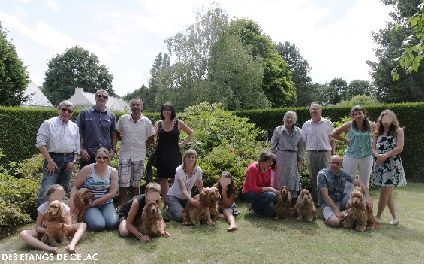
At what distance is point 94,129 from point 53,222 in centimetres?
174

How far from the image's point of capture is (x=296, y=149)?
7258 mm

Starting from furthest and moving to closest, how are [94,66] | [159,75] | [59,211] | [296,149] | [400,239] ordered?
[94,66] → [159,75] → [296,149] → [400,239] → [59,211]

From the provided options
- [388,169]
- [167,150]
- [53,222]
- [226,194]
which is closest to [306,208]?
[226,194]

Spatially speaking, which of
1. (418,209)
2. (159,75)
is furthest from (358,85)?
(418,209)

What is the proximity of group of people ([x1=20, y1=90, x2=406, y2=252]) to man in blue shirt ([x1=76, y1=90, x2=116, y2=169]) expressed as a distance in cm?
2

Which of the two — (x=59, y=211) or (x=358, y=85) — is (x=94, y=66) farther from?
(x=59, y=211)

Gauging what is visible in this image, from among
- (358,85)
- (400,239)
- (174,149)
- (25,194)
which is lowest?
(400,239)

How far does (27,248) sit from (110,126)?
2.27 meters

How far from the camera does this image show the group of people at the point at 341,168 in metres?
6.66

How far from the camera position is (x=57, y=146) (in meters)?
6.09

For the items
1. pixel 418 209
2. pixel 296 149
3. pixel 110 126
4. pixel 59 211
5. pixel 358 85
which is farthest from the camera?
pixel 358 85

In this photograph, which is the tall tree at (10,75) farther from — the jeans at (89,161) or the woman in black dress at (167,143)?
the woman in black dress at (167,143)

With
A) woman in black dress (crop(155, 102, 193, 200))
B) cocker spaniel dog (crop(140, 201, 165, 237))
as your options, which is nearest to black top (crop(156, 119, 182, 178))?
woman in black dress (crop(155, 102, 193, 200))

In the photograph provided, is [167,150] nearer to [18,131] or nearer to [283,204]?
[283,204]
